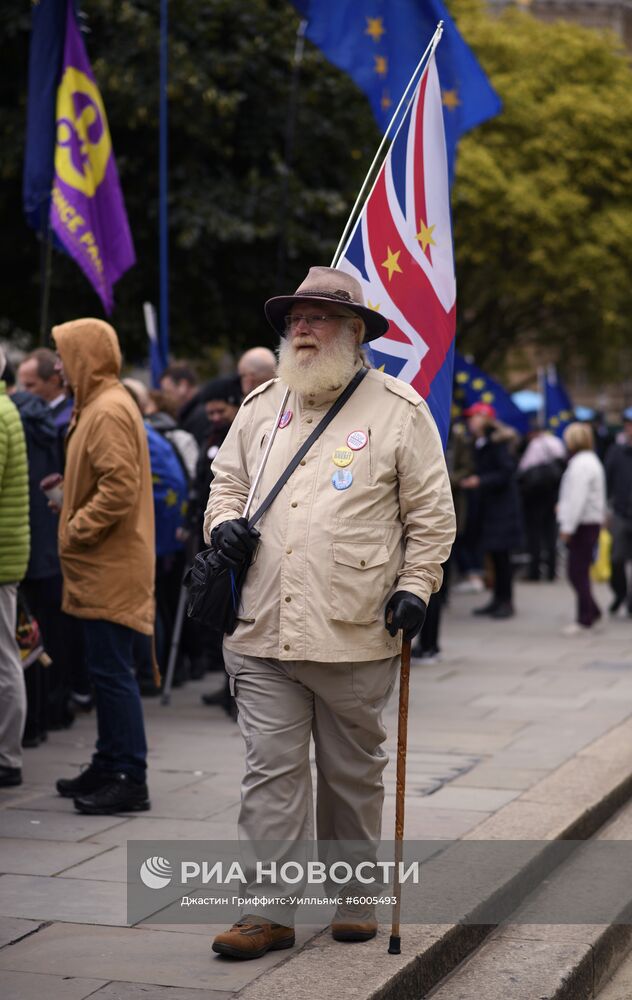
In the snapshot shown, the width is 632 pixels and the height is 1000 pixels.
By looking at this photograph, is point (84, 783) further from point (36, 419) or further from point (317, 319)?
point (317, 319)

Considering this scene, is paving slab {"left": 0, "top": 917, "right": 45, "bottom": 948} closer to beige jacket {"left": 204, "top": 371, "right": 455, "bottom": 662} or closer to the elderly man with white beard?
the elderly man with white beard

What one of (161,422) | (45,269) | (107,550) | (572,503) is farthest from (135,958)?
(572,503)

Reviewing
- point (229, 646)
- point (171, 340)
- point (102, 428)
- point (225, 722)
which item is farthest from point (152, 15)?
point (229, 646)

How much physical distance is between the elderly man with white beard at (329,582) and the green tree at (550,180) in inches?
1206

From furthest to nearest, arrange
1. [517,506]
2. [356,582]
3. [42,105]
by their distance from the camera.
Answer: [517,506]
[42,105]
[356,582]

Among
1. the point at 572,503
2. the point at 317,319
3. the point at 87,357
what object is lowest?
the point at 572,503

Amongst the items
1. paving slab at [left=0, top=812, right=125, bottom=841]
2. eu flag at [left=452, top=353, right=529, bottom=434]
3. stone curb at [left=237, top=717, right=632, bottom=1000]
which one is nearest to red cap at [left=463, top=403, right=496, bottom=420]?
eu flag at [left=452, top=353, right=529, bottom=434]

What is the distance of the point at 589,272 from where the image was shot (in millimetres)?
36344

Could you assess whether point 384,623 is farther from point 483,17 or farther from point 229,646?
point 483,17

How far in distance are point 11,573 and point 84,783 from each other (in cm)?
96

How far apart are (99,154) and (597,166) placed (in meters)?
29.2

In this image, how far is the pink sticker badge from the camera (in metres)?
4.56

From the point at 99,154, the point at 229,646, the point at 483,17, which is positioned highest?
the point at 483,17

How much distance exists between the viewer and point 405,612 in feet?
14.4
